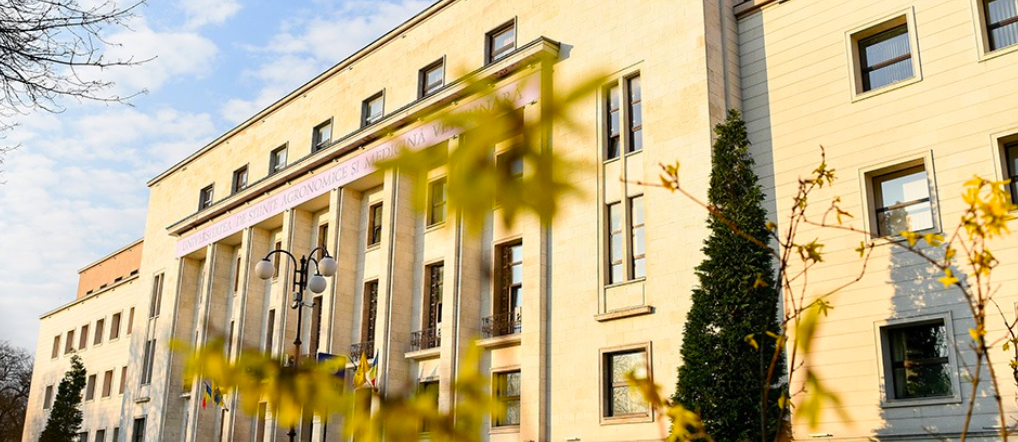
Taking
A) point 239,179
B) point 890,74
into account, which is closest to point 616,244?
point 890,74

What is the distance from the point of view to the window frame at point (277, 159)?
3522 centimetres

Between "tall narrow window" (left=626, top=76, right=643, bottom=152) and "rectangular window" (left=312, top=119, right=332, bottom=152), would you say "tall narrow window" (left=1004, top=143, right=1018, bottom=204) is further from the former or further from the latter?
"rectangular window" (left=312, top=119, right=332, bottom=152)

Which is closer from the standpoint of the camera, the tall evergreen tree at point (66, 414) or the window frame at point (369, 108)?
the window frame at point (369, 108)

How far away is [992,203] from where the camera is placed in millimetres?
3723

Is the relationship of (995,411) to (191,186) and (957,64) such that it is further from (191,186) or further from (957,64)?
(191,186)

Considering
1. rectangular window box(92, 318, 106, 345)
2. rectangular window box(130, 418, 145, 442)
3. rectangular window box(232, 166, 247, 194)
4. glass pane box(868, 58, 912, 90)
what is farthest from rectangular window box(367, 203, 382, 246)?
rectangular window box(92, 318, 106, 345)

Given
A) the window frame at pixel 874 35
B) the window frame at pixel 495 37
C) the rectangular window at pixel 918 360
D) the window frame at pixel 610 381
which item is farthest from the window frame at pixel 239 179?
the rectangular window at pixel 918 360

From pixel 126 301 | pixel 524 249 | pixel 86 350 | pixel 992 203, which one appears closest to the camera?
pixel 992 203

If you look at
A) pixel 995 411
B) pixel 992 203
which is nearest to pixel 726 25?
pixel 995 411

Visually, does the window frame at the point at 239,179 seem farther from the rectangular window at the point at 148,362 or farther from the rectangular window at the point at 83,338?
the rectangular window at the point at 83,338

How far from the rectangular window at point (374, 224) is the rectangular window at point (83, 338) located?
28.2 m

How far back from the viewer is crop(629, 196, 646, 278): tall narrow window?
69.2ft

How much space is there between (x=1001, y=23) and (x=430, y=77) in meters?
16.4

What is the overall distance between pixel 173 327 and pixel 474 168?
131ft
